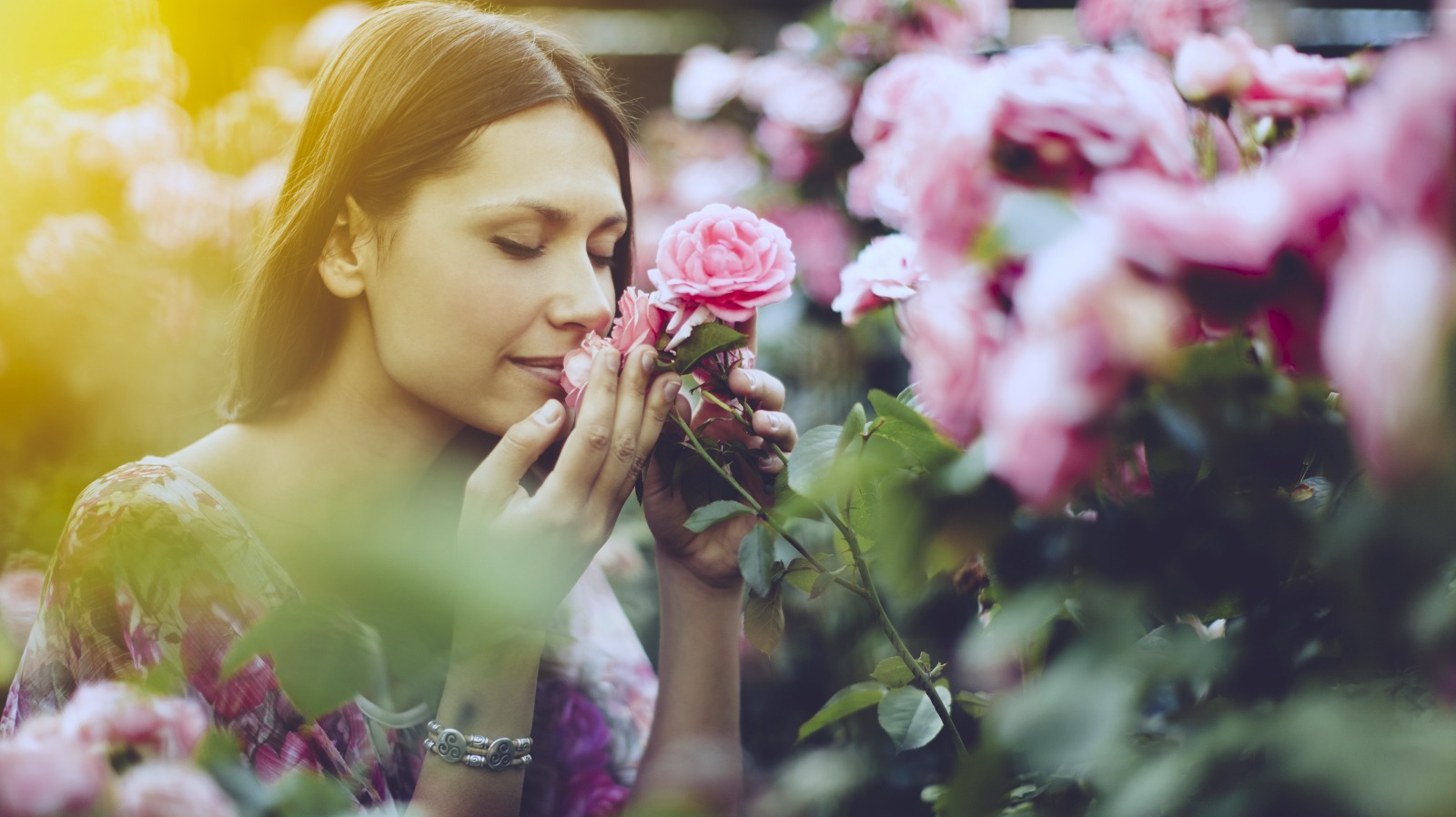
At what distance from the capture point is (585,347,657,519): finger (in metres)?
1.10

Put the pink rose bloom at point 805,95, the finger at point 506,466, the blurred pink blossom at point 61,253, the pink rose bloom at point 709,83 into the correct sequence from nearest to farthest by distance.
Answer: the finger at point 506,466, the blurred pink blossom at point 61,253, the pink rose bloom at point 805,95, the pink rose bloom at point 709,83

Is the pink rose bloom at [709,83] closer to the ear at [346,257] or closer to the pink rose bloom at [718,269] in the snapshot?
the ear at [346,257]

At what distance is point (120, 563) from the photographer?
4.02 ft

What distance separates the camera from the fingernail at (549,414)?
4.10 ft

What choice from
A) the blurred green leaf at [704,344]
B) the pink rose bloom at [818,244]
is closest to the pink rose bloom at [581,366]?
the blurred green leaf at [704,344]

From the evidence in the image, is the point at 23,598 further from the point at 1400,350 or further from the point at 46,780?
the point at 1400,350

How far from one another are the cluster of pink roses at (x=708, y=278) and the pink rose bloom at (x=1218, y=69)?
501 mm

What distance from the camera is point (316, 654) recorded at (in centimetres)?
74

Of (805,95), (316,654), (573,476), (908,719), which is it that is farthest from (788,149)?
(316,654)

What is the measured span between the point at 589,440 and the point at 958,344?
0.66 metres

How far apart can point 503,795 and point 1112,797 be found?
2.62 feet

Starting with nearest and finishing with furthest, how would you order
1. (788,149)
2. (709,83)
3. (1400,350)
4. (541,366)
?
(1400,350)
(541,366)
(788,149)
(709,83)

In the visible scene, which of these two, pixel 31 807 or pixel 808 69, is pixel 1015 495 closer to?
pixel 31 807

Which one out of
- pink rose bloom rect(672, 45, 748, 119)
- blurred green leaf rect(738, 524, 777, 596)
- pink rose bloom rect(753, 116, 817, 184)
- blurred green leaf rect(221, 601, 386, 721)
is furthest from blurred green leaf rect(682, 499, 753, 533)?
pink rose bloom rect(672, 45, 748, 119)
